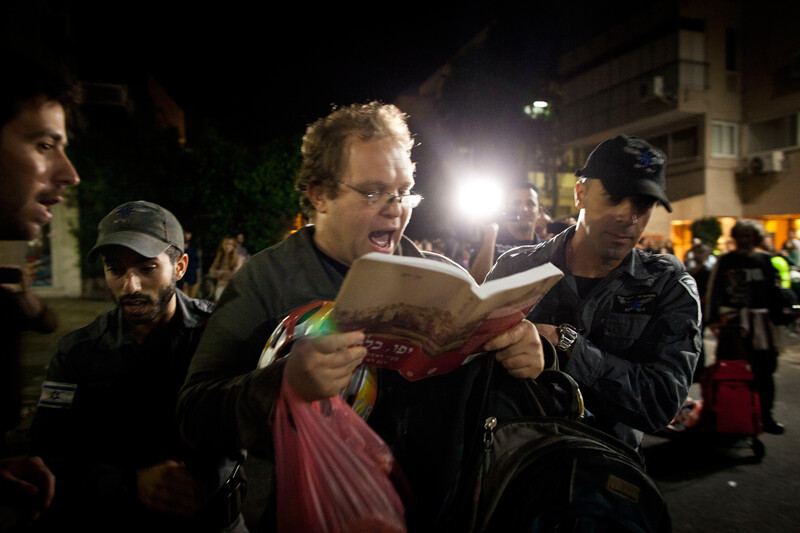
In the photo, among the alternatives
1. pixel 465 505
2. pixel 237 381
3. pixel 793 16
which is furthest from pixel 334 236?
pixel 793 16

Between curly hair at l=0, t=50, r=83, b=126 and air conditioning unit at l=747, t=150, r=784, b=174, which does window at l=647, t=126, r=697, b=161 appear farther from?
curly hair at l=0, t=50, r=83, b=126

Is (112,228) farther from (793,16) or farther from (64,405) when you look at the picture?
(793,16)

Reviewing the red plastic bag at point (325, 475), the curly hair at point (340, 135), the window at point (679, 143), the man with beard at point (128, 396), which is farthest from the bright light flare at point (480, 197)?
the window at point (679, 143)

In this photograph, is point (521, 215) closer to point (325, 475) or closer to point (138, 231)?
point (138, 231)

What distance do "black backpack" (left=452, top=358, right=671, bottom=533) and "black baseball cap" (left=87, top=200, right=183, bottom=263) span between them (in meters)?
1.58

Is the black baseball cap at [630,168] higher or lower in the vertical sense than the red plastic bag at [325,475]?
higher

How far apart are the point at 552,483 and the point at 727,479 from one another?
403cm

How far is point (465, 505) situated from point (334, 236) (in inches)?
37.2

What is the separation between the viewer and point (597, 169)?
212 cm

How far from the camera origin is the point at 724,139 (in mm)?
20922

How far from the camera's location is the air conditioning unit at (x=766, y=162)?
1930cm

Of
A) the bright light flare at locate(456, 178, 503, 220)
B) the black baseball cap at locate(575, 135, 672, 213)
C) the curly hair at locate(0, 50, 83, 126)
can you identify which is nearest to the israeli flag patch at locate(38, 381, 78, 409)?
the curly hair at locate(0, 50, 83, 126)

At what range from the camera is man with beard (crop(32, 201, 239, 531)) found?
64.9 inches

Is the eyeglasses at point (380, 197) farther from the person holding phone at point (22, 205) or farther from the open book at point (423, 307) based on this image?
the person holding phone at point (22, 205)
